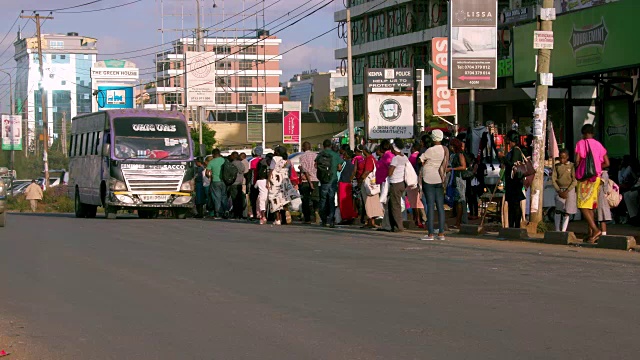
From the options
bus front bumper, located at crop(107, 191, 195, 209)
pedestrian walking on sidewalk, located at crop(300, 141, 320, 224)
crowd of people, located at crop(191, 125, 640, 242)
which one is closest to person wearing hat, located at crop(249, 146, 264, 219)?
crowd of people, located at crop(191, 125, 640, 242)

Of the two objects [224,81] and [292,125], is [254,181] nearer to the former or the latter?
[292,125]

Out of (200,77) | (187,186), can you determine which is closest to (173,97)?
(200,77)

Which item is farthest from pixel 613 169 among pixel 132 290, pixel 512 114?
pixel 512 114

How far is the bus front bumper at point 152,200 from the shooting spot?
28.4 m

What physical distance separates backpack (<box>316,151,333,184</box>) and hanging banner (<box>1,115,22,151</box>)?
7601 cm

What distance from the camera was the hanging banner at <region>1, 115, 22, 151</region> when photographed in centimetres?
9500

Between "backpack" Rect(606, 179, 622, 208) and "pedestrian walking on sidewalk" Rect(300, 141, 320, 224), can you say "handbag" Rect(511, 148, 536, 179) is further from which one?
"pedestrian walking on sidewalk" Rect(300, 141, 320, 224)

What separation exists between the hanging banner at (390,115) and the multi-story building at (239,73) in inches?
3957

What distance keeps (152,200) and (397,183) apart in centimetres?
1039

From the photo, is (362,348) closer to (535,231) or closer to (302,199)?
(535,231)

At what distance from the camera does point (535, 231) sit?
18859 millimetres

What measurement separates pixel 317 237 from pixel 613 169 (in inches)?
268

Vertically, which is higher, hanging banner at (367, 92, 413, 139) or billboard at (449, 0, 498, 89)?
billboard at (449, 0, 498, 89)

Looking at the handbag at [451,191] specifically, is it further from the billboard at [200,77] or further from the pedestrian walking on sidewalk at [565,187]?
the billboard at [200,77]
